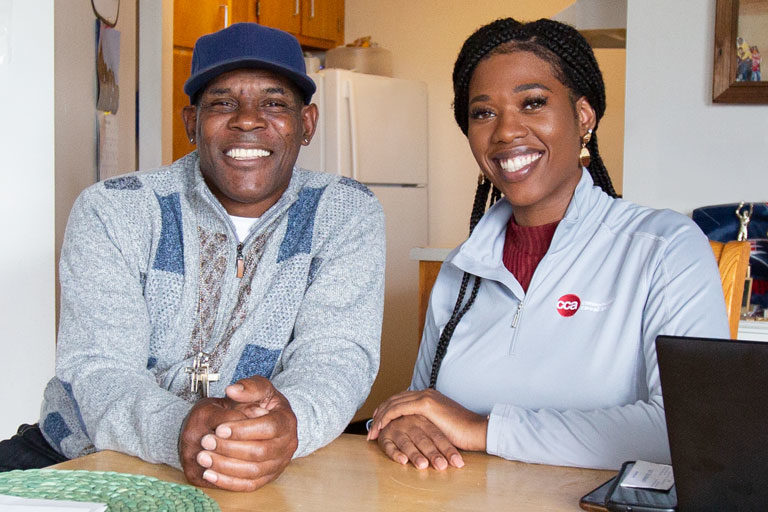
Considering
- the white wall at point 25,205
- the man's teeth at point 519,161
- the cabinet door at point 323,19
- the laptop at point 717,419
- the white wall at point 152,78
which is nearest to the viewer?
the laptop at point 717,419

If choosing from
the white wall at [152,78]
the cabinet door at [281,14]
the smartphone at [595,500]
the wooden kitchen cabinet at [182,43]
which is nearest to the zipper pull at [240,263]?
the smartphone at [595,500]

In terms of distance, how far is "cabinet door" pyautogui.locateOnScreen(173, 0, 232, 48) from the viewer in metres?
4.26

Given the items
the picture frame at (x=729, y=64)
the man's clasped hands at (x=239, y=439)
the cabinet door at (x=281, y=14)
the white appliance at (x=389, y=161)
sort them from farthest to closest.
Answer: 1. the cabinet door at (x=281, y=14)
2. the white appliance at (x=389, y=161)
3. the picture frame at (x=729, y=64)
4. the man's clasped hands at (x=239, y=439)

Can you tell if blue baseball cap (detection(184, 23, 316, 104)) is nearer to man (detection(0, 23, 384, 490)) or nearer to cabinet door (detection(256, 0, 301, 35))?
man (detection(0, 23, 384, 490))

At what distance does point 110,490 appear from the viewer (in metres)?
1.00

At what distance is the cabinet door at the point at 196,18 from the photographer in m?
4.26

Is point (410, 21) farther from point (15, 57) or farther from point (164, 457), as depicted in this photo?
point (164, 457)

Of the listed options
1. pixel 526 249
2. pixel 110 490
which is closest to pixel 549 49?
pixel 526 249

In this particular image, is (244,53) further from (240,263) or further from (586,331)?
(586,331)

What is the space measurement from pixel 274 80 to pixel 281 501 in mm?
881

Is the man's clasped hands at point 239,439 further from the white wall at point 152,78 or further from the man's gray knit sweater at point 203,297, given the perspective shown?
the white wall at point 152,78

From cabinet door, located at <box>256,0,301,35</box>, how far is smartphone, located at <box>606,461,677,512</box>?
4.10 meters

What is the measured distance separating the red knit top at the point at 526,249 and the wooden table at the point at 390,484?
1.40ft

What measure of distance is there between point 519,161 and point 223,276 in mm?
566
